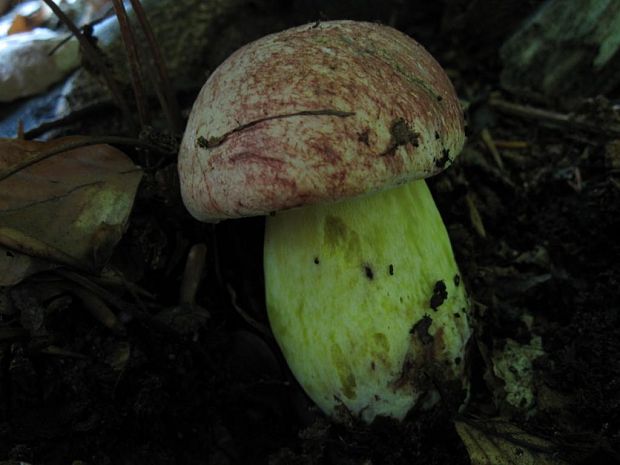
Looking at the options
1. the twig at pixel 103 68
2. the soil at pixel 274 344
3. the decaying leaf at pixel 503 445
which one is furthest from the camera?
the twig at pixel 103 68

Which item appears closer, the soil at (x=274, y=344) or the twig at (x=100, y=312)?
the soil at (x=274, y=344)

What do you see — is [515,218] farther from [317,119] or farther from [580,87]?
[317,119]

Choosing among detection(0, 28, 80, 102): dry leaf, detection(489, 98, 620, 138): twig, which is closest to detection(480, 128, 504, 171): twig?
detection(489, 98, 620, 138): twig

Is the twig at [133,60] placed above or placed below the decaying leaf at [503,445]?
above

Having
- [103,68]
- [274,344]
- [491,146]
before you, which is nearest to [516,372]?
[274,344]

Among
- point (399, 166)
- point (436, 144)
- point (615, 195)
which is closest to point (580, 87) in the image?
point (615, 195)

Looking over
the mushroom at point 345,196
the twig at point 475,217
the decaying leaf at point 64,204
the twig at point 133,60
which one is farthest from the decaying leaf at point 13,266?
the twig at point 475,217

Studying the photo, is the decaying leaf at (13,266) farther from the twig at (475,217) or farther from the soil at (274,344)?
the twig at (475,217)
